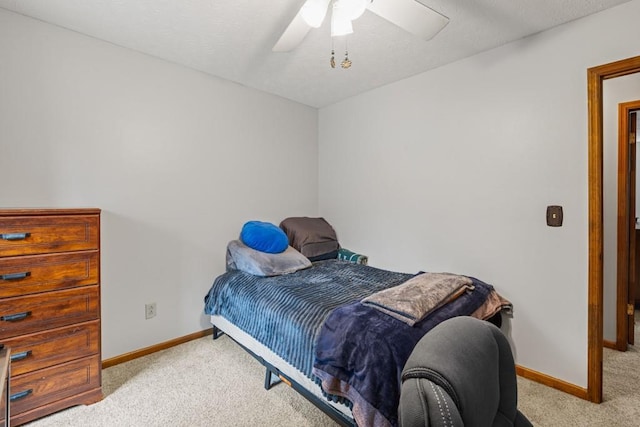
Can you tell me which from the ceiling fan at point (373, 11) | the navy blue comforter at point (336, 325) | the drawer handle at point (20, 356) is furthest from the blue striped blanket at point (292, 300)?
the ceiling fan at point (373, 11)

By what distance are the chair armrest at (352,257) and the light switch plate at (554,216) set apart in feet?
5.40

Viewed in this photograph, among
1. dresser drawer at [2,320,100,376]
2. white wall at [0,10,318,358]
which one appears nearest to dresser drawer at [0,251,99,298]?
dresser drawer at [2,320,100,376]

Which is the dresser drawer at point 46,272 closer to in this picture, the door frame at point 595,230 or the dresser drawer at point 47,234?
the dresser drawer at point 47,234

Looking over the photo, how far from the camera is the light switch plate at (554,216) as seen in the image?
6.76 feet

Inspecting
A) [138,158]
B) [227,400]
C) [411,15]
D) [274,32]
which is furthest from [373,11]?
[227,400]

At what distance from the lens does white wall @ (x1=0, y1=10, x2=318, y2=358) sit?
2012mm

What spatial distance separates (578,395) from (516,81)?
220 centimetres

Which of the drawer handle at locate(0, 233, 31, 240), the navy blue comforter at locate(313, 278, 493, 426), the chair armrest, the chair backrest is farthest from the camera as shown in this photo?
the chair armrest

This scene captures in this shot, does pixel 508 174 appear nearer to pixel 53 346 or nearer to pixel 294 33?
pixel 294 33

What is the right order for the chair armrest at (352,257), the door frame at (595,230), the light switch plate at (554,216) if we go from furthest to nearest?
the chair armrest at (352,257) → the light switch plate at (554,216) → the door frame at (595,230)

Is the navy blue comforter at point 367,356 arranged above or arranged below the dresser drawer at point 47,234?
below

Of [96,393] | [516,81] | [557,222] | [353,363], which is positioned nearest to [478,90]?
[516,81]

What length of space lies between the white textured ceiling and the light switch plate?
123 centimetres

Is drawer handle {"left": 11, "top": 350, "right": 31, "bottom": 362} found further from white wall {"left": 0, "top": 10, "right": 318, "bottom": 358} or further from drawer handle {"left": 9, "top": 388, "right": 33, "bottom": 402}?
white wall {"left": 0, "top": 10, "right": 318, "bottom": 358}
